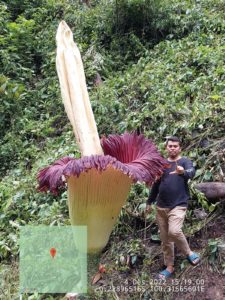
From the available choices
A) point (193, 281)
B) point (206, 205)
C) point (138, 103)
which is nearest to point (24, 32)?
point (138, 103)

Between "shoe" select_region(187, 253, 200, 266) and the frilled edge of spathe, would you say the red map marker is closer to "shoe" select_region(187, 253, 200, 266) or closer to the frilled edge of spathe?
"shoe" select_region(187, 253, 200, 266)

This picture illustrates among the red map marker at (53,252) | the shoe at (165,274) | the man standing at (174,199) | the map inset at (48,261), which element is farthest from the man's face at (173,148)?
the red map marker at (53,252)

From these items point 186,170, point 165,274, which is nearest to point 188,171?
point 186,170

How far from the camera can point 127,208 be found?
11.2 feet

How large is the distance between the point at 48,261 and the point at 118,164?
204 centimetres

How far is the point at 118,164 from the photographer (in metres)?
1.64

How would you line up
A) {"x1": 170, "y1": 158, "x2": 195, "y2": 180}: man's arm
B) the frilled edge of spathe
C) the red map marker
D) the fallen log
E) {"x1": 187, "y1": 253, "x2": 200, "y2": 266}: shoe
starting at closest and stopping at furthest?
the frilled edge of spathe
{"x1": 170, "y1": 158, "x2": 195, "y2": 180}: man's arm
{"x1": 187, "y1": 253, "x2": 200, "y2": 266}: shoe
the fallen log
the red map marker

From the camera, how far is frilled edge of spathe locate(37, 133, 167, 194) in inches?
63.6

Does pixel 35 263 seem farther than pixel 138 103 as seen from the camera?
No

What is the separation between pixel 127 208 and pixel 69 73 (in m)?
1.82

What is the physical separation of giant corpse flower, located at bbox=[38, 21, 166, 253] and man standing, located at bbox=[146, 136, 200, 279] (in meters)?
0.72

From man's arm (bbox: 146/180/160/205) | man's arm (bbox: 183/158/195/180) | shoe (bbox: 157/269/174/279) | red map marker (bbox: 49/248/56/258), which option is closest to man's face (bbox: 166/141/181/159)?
man's arm (bbox: 183/158/195/180)

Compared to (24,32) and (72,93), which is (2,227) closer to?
(72,93)

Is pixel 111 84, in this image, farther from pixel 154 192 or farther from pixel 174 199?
pixel 174 199
